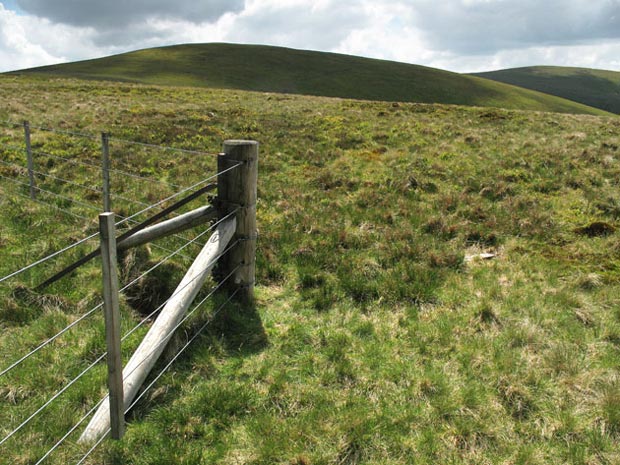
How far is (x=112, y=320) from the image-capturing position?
3.21 meters

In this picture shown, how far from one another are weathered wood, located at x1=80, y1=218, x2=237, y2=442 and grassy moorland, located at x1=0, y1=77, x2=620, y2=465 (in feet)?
0.77

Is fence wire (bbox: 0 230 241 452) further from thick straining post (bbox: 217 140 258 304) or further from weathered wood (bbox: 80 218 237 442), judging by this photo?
thick straining post (bbox: 217 140 258 304)

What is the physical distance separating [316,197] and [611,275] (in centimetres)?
631

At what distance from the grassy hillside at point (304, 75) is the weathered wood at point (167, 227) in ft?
225

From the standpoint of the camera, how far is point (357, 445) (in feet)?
12.4

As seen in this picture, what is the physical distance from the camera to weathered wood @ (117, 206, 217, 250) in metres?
4.22

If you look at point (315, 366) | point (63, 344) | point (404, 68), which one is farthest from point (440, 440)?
point (404, 68)

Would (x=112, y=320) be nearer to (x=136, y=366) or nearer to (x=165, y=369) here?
(x=136, y=366)

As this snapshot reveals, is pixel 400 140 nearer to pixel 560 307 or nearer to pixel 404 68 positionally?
pixel 560 307

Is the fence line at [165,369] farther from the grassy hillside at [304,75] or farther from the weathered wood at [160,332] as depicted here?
the grassy hillside at [304,75]

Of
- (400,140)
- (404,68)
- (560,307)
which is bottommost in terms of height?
(560,307)

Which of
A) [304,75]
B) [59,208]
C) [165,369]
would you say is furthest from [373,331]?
[304,75]

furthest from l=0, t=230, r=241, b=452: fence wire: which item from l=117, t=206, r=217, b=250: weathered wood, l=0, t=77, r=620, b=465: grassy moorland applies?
l=117, t=206, r=217, b=250: weathered wood

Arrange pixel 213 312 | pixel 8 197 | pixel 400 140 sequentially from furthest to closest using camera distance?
pixel 400 140, pixel 8 197, pixel 213 312
